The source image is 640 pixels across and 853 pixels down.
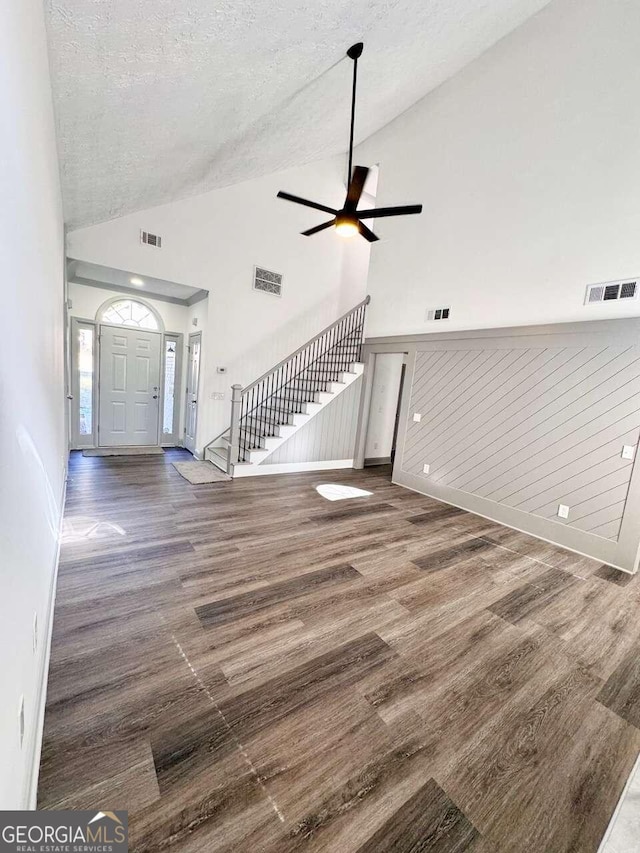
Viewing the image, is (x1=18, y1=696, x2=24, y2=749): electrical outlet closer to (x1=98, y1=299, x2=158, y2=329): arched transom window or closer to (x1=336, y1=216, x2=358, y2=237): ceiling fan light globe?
(x1=336, y1=216, x2=358, y2=237): ceiling fan light globe

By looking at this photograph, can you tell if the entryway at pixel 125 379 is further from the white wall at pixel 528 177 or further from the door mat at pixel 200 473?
the white wall at pixel 528 177

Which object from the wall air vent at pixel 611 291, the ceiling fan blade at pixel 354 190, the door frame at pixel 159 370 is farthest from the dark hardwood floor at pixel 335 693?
the ceiling fan blade at pixel 354 190

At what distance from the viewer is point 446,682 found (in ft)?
5.74

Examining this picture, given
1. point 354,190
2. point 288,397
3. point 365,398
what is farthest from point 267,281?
point 354,190

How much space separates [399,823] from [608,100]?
5.58 m

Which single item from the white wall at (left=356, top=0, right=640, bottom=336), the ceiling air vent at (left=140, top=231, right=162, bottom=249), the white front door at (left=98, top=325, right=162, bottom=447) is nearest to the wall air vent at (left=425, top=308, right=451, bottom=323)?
the white wall at (left=356, top=0, right=640, bottom=336)

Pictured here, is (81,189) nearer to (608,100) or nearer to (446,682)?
(446,682)

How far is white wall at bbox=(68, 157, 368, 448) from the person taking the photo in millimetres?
4957

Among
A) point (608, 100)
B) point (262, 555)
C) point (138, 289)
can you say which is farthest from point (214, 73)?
point (138, 289)

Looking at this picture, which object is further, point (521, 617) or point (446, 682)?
point (521, 617)

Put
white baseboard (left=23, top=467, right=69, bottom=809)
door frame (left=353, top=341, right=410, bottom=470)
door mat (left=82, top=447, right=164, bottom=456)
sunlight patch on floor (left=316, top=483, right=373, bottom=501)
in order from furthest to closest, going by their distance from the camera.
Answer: door frame (left=353, top=341, right=410, bottom=470)
door mat (left=82, top=447, right=164, bottom=456)
sunlight patch on floor (left=316, top=483, right=373, bottom=501)
white baseboard (left=23, top=467, right=69, bottom=809)

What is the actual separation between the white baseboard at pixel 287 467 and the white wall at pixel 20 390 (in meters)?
3.44

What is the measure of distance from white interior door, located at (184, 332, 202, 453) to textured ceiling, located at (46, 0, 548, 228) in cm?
233

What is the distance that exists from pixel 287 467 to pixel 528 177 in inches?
192
